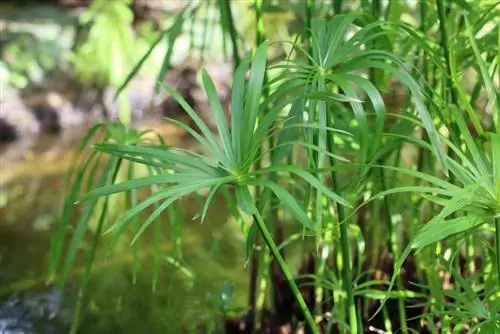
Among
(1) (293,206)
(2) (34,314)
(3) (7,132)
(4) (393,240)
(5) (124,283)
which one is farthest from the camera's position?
(3) (7,132)

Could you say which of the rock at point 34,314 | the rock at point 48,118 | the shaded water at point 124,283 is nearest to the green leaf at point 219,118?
the shaded water at point 124,283

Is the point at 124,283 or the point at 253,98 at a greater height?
the point at 253,98

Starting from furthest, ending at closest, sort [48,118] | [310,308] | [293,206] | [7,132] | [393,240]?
[48,118] < [7,132] < [310,308] < [393,240] < [293,206]

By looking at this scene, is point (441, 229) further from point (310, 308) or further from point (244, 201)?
point (310, 308)

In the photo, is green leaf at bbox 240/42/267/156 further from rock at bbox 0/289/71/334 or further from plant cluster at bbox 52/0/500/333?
rock at bbox 0/289/71/334

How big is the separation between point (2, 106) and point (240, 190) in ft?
9.76

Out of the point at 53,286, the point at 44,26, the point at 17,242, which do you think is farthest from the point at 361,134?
the point at 44,26

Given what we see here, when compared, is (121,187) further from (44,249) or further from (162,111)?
(162,111)

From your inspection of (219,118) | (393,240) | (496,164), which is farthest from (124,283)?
(496,164)

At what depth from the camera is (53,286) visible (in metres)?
1.43

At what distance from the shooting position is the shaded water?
1.24m

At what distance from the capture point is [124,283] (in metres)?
1.45

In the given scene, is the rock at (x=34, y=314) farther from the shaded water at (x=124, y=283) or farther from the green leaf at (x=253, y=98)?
the green leaf at (x=253, y=98)

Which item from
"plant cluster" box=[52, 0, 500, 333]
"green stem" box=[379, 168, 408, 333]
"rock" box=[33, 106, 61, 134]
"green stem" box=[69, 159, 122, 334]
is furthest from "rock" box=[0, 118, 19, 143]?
"green stem" box=[379, 168, 408, 333]
